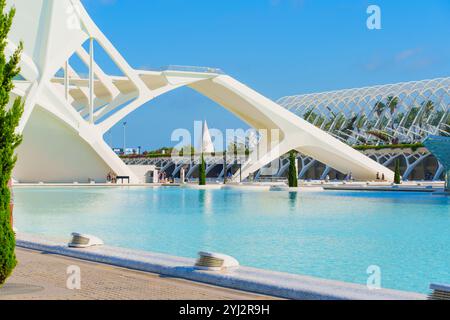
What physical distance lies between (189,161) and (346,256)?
149 ft

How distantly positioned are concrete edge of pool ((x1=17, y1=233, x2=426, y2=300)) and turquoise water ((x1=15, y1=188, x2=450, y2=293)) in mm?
1624

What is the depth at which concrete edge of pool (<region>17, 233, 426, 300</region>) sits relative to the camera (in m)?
5.08

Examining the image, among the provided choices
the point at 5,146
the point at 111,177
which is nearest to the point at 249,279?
the point at 5,146

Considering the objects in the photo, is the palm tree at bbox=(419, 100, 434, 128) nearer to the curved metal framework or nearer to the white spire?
the curved metal framework

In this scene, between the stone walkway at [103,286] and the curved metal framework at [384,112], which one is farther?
the curved metal framework at [384,112]

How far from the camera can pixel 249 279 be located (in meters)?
5.62

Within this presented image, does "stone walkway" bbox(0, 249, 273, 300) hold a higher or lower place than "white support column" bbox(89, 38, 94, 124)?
lower

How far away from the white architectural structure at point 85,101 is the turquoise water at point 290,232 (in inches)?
559

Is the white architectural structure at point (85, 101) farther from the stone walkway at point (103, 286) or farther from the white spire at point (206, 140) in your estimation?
the stone walkway at point (103, 286)

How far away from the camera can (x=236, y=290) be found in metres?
5.59

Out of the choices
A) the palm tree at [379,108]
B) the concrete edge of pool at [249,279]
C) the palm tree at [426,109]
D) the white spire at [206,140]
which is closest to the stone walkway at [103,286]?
the concrete edge of pool at [249,279]

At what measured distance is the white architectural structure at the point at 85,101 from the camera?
102ft

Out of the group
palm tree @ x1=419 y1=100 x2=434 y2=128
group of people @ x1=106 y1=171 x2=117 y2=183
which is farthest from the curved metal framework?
group of people @ x1=106 y1=171 x2=117 y2=183

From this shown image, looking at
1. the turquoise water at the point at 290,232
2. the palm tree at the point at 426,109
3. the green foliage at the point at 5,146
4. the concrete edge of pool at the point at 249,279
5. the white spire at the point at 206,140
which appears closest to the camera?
the concrete edge of pool at the point at 249,279
